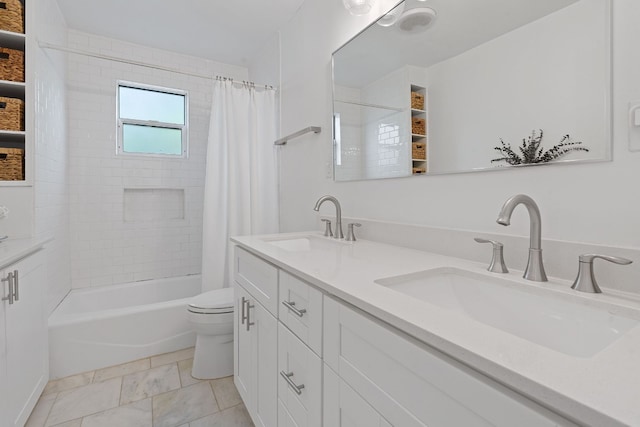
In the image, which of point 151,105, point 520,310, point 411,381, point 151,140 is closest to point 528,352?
point 411,381

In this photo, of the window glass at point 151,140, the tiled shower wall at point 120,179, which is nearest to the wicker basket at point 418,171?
the tiled shower wall at point 120,179

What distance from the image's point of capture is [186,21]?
251cm

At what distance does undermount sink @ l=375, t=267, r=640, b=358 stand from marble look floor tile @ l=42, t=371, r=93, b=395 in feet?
6.88

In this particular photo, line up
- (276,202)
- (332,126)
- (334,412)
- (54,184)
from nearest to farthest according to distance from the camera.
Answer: (334,412), (332,126), (54,184), (276,202)

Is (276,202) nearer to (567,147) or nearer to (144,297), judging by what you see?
(144,297)

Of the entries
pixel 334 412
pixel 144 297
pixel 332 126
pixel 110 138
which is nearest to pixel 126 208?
pixel 110 138

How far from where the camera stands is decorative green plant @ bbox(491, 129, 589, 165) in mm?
887

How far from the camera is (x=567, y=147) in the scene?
0.88m

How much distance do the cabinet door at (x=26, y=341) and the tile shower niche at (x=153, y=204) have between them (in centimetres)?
138

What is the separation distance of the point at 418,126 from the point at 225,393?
1.80 meters

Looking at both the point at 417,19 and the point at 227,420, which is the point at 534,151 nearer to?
the point at 417,19

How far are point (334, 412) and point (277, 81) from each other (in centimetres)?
259

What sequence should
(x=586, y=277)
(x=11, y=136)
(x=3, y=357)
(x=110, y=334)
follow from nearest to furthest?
(x=586, y=277) < (x=3, y=357) < (x=11, y=136) < (x=110, y=334)

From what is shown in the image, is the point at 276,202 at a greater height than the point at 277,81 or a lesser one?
lesser
